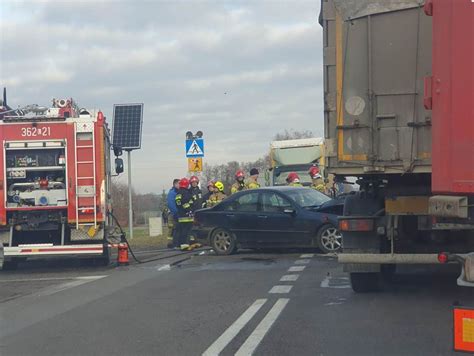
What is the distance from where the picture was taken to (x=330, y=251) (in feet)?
48.1

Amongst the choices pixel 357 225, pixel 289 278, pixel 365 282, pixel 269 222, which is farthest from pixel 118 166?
pixel 357 225

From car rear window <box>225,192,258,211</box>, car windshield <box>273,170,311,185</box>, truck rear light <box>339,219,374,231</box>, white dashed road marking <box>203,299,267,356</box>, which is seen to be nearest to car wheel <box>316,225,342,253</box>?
car rear window <box>225,192,258,211</box>

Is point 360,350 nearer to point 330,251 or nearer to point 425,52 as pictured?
point 425,52

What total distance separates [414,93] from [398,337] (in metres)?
2.70

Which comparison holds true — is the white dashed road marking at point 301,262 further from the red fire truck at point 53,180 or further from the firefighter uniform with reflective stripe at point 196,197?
the firefighter uniform with reflective stripe at point 196,197

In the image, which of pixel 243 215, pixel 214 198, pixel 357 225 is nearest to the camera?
pixel 357 225

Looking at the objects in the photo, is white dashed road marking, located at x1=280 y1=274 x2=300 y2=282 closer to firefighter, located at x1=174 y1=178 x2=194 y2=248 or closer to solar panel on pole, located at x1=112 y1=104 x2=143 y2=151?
firefighter, located at x1=174 y1=178 x2=194 y2=248

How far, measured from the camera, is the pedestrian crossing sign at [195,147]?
71.0ft

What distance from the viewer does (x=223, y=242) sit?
15836mm

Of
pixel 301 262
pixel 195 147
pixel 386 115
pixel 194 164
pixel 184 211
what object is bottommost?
pixel 301 262

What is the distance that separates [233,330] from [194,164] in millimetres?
14512

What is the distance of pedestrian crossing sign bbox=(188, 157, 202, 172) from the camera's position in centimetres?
2162

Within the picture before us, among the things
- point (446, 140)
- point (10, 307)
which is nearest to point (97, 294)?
A: point (10, 307)

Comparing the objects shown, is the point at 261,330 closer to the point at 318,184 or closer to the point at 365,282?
the point at 365,282
